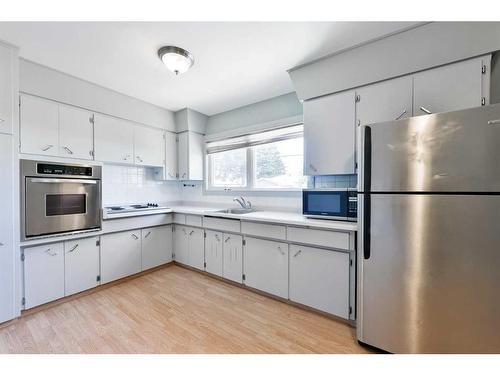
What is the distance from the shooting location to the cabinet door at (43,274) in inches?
79.0

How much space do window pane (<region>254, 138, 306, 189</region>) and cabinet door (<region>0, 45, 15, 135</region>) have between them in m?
2.53

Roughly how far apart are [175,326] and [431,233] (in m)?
2.05

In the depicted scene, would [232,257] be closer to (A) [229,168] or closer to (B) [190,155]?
(A) [229,168]

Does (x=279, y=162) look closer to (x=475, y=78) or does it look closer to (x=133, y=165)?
(x=475, y=78)

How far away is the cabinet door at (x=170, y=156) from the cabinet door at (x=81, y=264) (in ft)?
4.50

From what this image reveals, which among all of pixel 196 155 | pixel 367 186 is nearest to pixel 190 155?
pixel 196 155

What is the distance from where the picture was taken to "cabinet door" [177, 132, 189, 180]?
3.45 meters

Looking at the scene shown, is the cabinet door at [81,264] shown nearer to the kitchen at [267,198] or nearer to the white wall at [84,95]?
the kitchen at [267,198]

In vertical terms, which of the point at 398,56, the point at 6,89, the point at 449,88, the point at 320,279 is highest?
the point at 398,56

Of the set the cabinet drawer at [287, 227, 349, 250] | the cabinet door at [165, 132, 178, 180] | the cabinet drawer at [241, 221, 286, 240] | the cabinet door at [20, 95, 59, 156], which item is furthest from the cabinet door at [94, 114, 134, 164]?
the cabinet drawer at [287, 227, 349, 250]

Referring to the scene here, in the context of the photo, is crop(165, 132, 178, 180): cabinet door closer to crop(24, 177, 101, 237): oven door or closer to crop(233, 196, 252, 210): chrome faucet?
crop(24, 177, 101, 237): oven door

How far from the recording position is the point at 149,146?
319 centimetres
